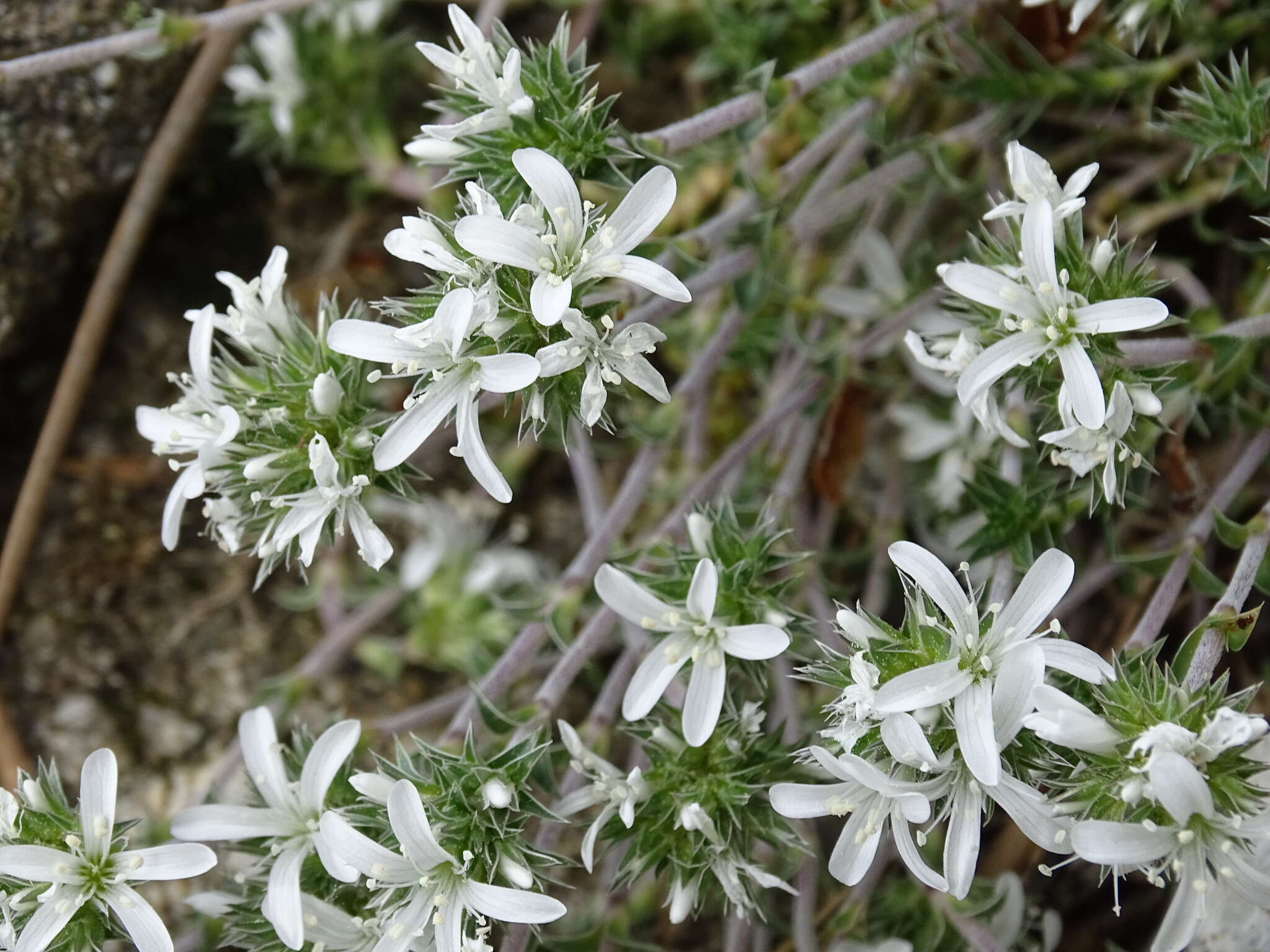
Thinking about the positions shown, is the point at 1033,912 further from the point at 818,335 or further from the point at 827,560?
the point at 818,335

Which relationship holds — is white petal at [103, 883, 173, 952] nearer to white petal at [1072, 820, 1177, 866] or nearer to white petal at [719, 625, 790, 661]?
white petal at [719, 625, 790, 661]

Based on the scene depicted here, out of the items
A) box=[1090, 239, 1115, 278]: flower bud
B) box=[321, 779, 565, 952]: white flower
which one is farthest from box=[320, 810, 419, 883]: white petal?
box=[1090, 239, 1115, 278]: flower bud

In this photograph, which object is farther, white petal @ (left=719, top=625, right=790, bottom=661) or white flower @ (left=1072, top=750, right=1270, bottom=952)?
white petal @ (left=719, top=625, right=790, bottom=661)

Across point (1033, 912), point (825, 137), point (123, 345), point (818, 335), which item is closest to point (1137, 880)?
point (1033, 912)

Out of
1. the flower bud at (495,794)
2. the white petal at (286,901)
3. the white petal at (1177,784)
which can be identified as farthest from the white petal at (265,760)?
the white petal at (1177,784)

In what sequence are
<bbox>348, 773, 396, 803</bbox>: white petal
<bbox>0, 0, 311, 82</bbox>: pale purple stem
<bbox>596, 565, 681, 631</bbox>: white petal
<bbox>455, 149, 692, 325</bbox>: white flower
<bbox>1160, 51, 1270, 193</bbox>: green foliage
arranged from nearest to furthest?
<bbox>455, 149, 692, 325</bbox>: white flower
<bbox>348, 773, 396, 803</bbox>: white petal
<bbox>596, 565, 681, 631</bbox>: white petal
<bbox>1160, 51, 1270, 193</bbox>: green foliage
<bbox>0, 0, 311, 82</bbox>: pale purple stem
